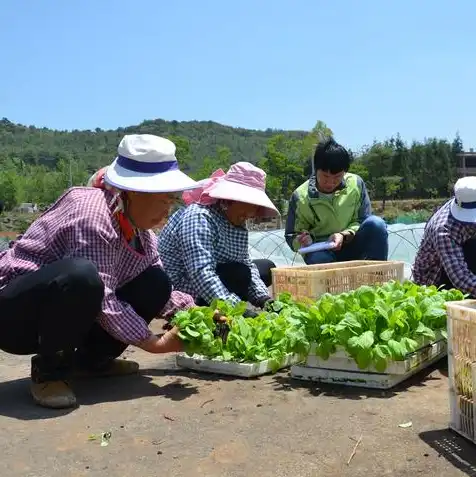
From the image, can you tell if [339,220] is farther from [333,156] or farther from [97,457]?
[97,457]

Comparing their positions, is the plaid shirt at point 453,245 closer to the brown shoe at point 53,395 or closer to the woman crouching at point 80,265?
the woman crouching at point 80,265

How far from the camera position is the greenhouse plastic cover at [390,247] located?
8.05 metres

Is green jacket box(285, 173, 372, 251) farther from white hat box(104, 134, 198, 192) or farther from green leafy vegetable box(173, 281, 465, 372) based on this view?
white hat box(104, 134, 198, 192)

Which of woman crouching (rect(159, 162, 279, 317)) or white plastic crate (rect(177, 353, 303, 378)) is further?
woman crouching (rect(159, 162, 279, 317))

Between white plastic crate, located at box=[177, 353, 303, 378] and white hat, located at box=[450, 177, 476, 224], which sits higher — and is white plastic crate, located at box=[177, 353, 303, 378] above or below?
below

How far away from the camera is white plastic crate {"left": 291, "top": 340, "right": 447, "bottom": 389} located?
2.38m

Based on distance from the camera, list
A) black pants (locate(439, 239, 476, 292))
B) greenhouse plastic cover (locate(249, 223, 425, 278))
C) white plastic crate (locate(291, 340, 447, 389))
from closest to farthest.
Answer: white plastic crate (locate(291, 340, 447, 389)), black pants (locate(439, 239, 476, 292)), greenhouse plastic cover (locate(249, 223, 425, 278))

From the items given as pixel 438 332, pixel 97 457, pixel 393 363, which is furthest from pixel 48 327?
pixel 438 332

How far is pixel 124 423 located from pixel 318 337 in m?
0.83

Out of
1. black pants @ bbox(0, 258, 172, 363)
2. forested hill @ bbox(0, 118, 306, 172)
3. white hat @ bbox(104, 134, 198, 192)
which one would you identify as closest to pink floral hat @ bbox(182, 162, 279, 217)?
white hat @ bbox(104, 134, 198, 192)

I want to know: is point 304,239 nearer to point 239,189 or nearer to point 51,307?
point 239,189

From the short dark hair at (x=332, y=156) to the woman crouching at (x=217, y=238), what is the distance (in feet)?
3.04

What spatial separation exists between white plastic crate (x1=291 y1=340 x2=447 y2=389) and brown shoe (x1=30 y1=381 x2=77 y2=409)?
35.6 inches

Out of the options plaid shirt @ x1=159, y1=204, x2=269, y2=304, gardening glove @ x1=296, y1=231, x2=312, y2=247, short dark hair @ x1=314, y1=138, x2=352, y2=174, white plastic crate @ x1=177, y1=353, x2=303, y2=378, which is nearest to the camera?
white plastic crate @ x1=177, y1=353, x2=303, y2=378
